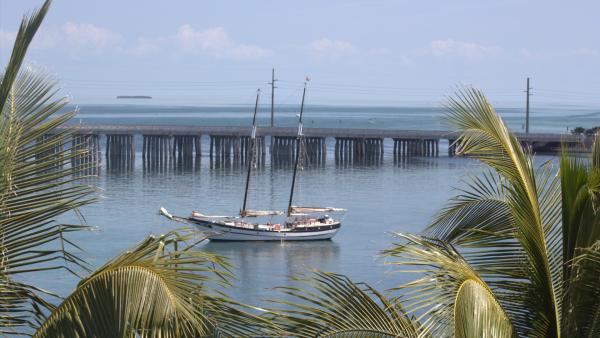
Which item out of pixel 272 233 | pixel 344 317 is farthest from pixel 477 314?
pixel 272 233

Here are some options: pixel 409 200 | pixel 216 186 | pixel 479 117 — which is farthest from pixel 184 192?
pixel 479 117

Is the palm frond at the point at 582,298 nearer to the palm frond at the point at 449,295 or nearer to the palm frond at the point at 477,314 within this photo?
the palm frond at the point at 449,295

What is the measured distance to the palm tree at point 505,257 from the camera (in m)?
5.33

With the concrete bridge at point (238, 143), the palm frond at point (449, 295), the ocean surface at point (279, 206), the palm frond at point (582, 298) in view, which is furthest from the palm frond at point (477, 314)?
the concrete bridge at point (238, 143)

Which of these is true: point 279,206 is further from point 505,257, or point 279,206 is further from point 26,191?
point 26,191

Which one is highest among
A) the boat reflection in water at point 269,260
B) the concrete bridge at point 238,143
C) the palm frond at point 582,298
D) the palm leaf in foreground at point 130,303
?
the palm leaf in foreground at point 130,303

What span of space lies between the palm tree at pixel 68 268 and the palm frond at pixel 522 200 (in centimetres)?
209

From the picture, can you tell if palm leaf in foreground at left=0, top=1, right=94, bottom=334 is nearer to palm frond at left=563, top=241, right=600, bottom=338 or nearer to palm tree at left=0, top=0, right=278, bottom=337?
palm tree at left=0, top=0, right=278, bottom=337

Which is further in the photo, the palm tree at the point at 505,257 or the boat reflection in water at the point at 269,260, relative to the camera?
the boat reflection in water at the point at 269,260

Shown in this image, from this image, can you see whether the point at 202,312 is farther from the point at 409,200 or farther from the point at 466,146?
the point at 409,200

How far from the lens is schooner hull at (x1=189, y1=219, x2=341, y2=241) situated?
4634cm

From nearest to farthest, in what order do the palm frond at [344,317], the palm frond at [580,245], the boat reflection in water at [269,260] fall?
1. the palm frond at [344,317]
2. the palm frond at [580,245]
3. the boat reflection in water at [269,260]

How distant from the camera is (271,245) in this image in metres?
46.3

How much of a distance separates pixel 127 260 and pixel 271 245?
4238cm
